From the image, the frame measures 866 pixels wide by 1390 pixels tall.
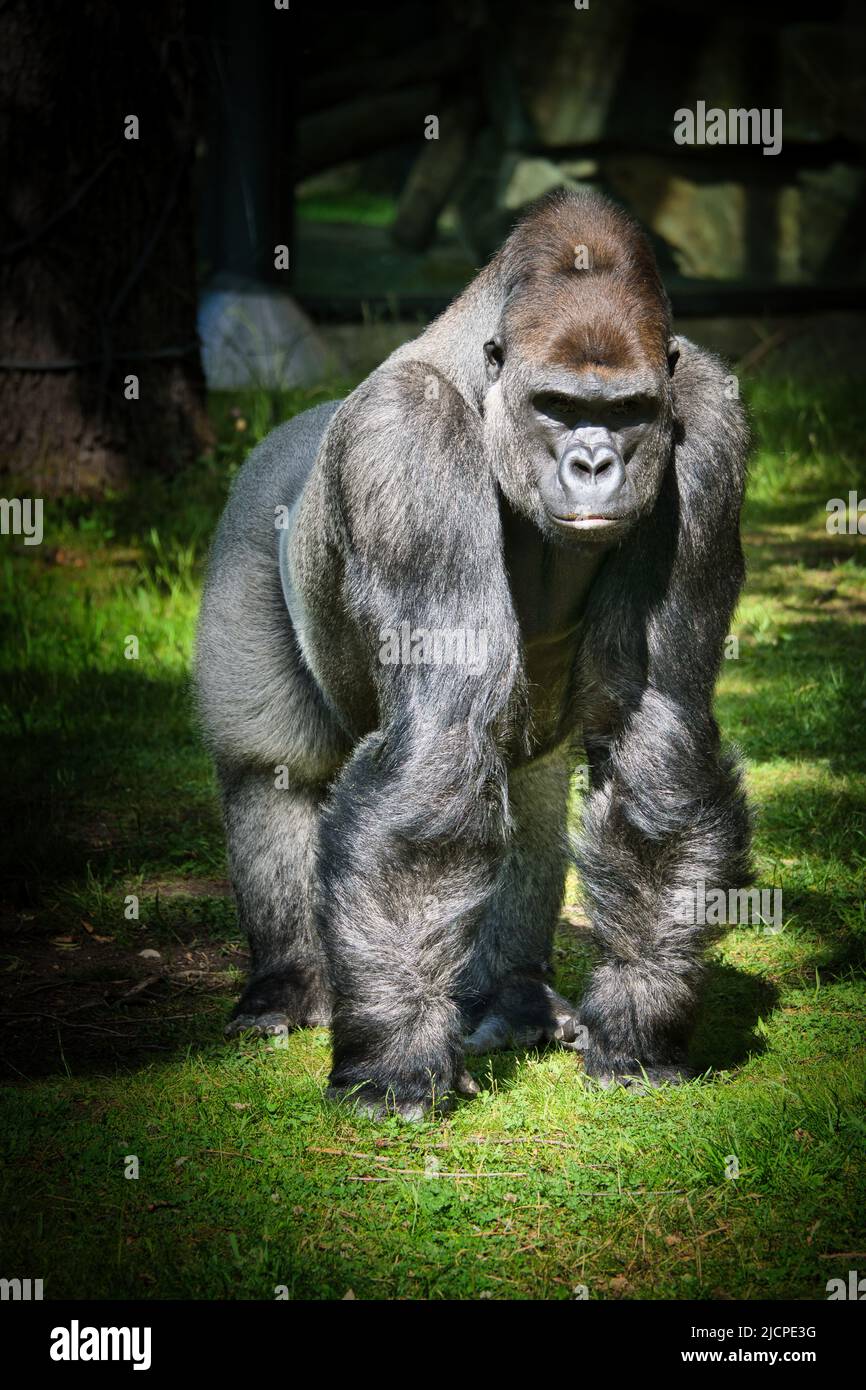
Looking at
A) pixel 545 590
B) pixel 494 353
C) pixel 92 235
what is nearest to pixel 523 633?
pixel 545 590

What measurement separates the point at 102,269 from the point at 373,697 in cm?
482

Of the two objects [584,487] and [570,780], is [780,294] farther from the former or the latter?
[584,487]

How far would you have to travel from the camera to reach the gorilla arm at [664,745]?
3.61 meters

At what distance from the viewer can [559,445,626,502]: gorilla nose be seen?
3336 millimetres

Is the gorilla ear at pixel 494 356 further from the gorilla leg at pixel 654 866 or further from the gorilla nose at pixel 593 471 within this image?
the gorilla leg at pixel 654 866

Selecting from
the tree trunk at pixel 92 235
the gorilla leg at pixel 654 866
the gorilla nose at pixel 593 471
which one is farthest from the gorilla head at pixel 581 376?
the tree trunk at pixel 92 235

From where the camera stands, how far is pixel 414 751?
3.48 m

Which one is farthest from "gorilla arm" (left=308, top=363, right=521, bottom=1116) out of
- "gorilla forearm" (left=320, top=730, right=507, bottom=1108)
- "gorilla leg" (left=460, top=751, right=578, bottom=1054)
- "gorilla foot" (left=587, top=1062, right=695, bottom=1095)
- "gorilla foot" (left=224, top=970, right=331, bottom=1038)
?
"gorilla leg" (left=460, top=751, right=578, bottom=1054)

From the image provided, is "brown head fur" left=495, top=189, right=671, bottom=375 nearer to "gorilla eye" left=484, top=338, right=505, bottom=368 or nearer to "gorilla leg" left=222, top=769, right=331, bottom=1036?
"gorilla eye" left=484, top=338, right=505, bottom=368

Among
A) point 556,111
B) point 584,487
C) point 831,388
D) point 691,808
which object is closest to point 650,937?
point 691,808

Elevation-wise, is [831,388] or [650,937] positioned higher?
[831,388]

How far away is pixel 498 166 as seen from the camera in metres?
13.9

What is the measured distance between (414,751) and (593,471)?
712mm

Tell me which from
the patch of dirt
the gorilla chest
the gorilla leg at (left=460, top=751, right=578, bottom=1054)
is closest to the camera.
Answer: the gorilla chest
